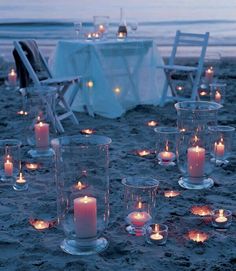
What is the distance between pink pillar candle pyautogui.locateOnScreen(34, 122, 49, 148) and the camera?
15.8 ft

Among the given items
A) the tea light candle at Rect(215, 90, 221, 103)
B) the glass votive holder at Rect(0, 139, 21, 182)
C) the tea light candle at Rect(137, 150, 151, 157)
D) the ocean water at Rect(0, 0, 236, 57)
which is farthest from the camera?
the ocean water at Rect(0, 0, 236, 57)

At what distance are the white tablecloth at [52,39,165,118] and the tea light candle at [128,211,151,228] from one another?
10.0 ft

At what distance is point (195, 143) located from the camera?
156 inches

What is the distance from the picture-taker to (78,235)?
2990 mm

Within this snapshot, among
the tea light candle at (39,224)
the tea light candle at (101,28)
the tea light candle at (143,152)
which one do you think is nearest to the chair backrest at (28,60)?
the tea light candle at (101,28)

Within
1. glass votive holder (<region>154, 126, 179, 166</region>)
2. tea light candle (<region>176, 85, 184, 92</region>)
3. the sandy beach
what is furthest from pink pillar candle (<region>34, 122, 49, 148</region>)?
tea light candle (<region>176, 85, 184, 92</region>)

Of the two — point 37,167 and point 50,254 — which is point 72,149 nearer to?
point 50,254

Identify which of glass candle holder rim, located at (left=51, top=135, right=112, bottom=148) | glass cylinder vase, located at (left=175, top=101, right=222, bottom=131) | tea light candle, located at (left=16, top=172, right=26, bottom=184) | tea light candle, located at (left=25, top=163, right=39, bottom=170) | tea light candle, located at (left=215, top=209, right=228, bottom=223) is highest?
glass candle holder rim, located at (left=51, top=135, right=112, bottom=148)

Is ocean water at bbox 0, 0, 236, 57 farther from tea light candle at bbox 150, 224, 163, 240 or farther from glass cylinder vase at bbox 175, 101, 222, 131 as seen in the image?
tea light candle at bbox 150, 224, 163, 240

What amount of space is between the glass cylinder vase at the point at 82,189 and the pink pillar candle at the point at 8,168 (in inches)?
50.6

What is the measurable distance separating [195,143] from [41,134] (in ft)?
5.03

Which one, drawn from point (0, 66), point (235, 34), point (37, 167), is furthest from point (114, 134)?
point (235, 34)

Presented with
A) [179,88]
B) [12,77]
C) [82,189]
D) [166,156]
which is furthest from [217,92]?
[82,189]

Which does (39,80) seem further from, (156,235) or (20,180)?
(156,235)
